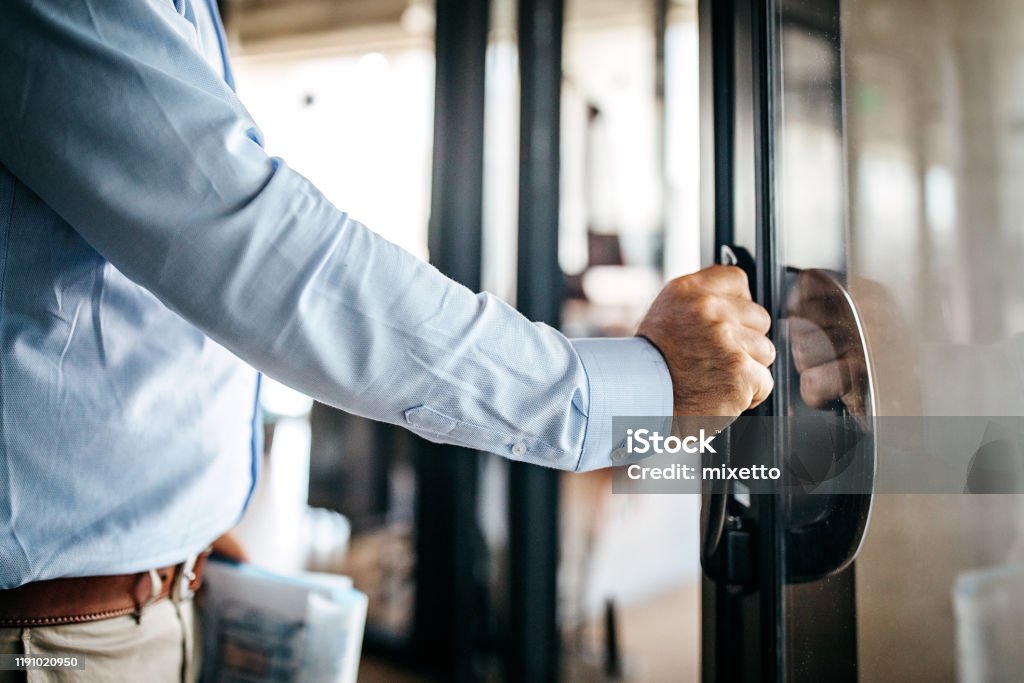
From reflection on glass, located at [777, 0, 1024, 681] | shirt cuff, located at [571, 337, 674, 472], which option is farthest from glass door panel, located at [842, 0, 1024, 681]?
shirt cuff, located at [571, 337, 674, 472]

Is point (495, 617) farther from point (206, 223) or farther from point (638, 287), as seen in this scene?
point (206, 223)

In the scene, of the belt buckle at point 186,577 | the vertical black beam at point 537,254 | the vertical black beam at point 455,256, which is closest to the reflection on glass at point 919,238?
the belt buckle at point 186,577

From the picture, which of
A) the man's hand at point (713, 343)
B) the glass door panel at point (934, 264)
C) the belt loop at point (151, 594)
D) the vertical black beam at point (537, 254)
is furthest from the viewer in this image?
the vertical black beam at point (537, 254)

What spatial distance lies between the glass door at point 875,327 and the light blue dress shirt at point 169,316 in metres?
0.19

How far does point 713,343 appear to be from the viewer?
2.27 ft

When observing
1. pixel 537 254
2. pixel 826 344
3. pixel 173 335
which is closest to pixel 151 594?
pixel 173 335

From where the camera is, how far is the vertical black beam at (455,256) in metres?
2.16

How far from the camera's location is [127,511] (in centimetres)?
76

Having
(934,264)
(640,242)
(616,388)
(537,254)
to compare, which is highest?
(640,242)

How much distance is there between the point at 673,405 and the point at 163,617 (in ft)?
2.33

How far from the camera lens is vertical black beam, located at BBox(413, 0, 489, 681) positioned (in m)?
2.16

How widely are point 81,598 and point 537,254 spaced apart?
153 cm

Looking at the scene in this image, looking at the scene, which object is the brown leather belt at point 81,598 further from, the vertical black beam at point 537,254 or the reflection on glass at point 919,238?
the vertical black beam at point 537,254

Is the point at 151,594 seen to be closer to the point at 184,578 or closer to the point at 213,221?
the point at 184,578
